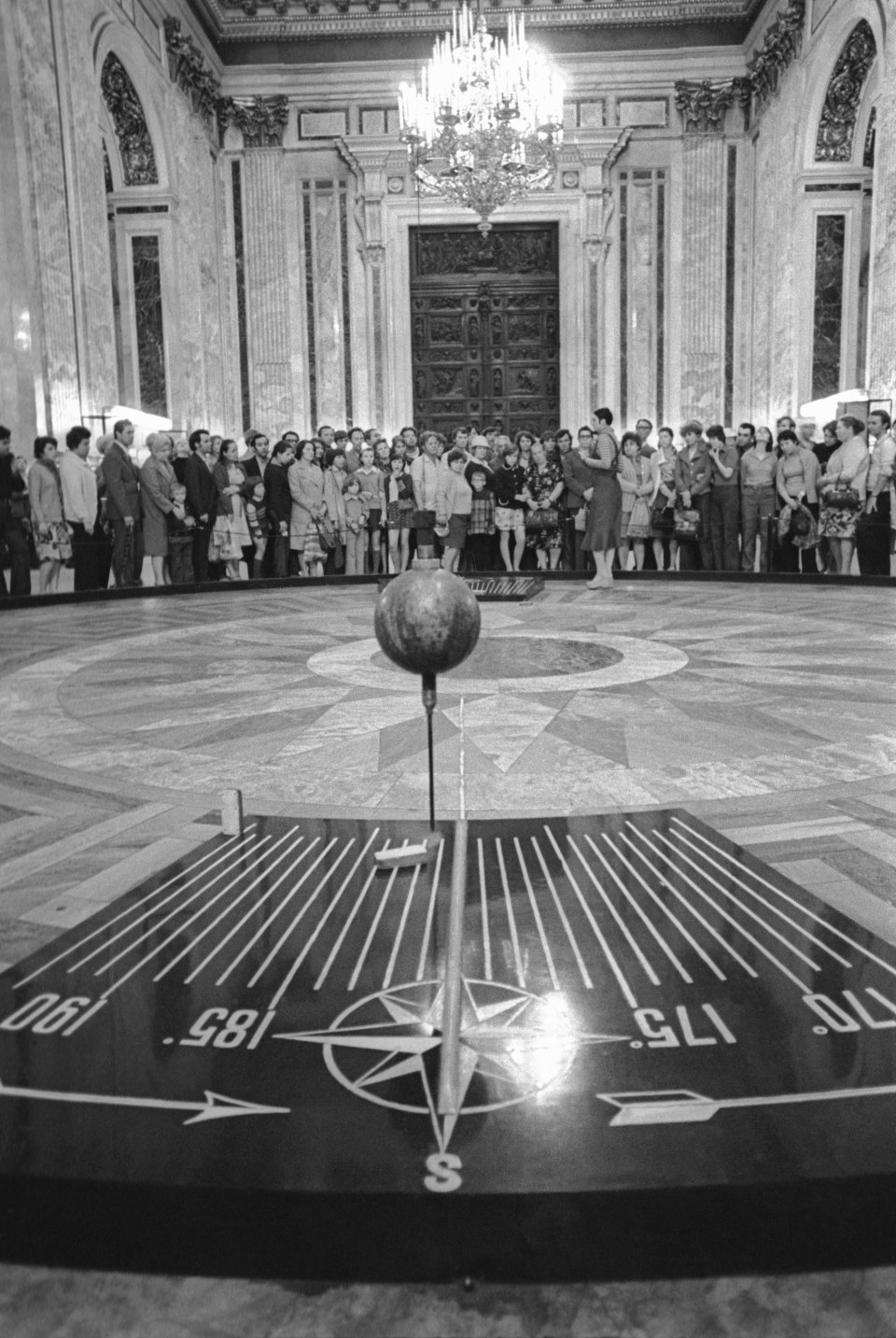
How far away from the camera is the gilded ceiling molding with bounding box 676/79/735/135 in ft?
61.0

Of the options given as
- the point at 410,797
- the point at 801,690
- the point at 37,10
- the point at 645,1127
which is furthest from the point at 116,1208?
the point at 37,10

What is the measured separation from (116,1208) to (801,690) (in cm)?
461

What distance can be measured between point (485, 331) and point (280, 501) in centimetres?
910

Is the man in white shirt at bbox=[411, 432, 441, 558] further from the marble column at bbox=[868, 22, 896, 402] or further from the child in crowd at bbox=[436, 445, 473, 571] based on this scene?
the marble column at bbox=[868, 22, 896, 402]

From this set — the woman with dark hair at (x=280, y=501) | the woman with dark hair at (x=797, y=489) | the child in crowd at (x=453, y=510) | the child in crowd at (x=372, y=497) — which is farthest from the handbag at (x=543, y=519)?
the woman with dark hair at (x=280, y=501)

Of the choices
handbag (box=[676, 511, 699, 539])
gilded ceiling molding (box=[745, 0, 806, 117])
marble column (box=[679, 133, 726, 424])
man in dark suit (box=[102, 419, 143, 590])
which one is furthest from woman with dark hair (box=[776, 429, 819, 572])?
gilded ceiling molding (box=[745, 0, 806, 117])

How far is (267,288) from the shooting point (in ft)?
63.4

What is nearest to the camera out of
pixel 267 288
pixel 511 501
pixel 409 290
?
pixel 511 501

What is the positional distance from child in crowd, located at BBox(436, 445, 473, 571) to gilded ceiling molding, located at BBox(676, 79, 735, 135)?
1087cm

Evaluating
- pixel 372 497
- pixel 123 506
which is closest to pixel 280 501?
pixel 372 497

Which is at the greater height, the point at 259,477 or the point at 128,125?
the point at 128,125

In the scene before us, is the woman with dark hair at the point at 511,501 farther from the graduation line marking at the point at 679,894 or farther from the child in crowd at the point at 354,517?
the graduation line marking at the point at 679,894

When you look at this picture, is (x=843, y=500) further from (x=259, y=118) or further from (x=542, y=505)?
(x=259, y=118)

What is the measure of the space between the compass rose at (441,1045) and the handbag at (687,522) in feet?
36.7
